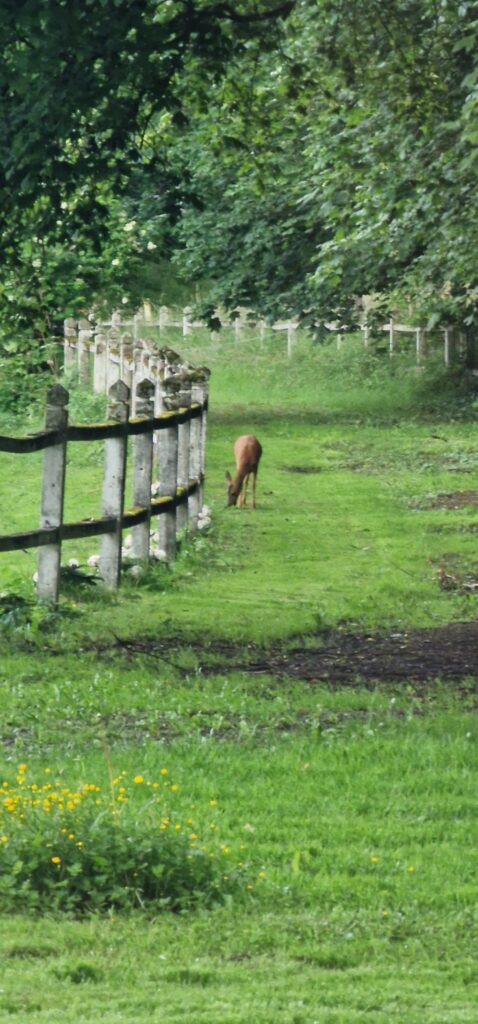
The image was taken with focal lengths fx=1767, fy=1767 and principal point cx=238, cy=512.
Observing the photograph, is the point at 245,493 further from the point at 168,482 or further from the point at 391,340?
the point at 391,340

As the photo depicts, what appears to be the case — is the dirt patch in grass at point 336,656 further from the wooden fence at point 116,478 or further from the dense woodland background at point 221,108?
the dense woodland background at point 221,108

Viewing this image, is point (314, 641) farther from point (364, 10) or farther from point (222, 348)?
point (222, 348)

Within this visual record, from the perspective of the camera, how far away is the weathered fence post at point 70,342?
120ft

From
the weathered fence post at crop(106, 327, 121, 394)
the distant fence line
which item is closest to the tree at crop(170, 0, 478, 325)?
the distant fence line

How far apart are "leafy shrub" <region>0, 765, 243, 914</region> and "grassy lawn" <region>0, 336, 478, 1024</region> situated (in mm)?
98

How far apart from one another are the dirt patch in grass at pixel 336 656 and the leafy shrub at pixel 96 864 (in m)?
4.75

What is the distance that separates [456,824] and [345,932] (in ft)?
5.35

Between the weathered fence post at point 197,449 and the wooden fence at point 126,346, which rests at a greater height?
the wooden fence at point 126,346

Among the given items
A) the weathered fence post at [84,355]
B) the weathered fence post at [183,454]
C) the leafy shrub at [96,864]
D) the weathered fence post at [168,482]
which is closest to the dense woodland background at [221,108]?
the weathered fence post at [168,482]

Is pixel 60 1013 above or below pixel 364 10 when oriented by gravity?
below

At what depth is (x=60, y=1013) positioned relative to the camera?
5.30 meters

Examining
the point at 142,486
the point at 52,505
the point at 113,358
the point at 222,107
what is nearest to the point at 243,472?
the point at 222,107

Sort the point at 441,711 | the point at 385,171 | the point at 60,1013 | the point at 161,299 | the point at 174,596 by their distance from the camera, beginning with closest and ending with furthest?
the point at 60,1013 → the point at 441,711 → the point at 174,596 → the point at 385,171 → the point at 161,299

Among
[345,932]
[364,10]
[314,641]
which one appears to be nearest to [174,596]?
[314,641]
